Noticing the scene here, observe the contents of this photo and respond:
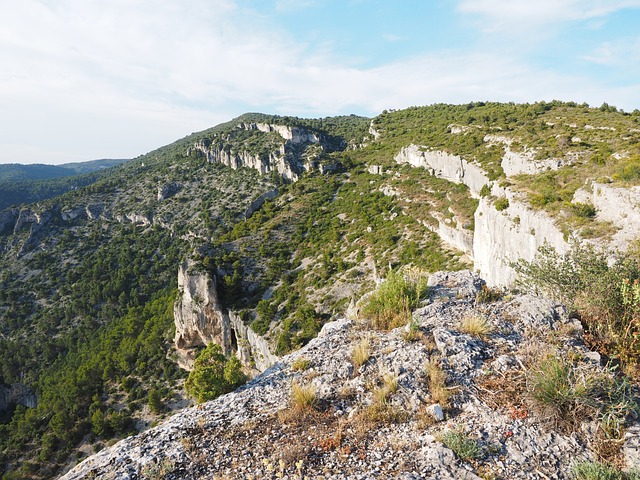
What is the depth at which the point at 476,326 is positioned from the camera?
20.5 ft

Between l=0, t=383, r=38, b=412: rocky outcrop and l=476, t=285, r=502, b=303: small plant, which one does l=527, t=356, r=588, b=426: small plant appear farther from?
l=0, t=383, r=38, b=412: rocky outcrop

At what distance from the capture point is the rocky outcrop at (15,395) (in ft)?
179

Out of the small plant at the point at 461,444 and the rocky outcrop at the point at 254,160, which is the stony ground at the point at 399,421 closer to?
the small plant at the point at 461,444

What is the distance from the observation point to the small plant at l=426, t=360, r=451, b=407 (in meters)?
4.98

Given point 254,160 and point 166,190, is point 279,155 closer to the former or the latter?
point 254,160

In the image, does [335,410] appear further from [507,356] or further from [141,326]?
[141,326]

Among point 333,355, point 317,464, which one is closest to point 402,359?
point 333,355

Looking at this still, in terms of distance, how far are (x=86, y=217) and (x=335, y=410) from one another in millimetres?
109124

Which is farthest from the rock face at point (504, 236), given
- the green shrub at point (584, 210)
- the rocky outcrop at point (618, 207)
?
the rocky outcrop at point (618, 207)

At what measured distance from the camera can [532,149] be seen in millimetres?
29156

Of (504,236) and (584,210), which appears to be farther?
(504,236)

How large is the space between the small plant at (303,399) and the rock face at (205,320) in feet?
101

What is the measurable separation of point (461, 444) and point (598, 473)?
1336mm

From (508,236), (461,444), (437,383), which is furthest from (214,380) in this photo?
(508,236)
